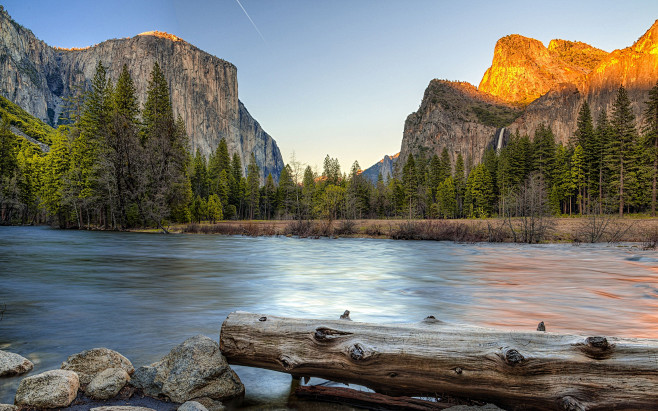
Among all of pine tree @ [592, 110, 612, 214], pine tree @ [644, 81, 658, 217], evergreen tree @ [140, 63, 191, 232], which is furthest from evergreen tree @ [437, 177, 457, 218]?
evergreen tree @ [140, 63, 191, 232]

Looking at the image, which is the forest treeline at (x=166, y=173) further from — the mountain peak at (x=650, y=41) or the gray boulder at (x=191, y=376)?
the mountain peak at (x=650, y=41)

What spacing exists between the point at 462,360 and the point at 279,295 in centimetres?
851

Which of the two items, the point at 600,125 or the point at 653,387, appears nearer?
the point at 653,387

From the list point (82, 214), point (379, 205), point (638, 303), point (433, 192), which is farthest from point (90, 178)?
point (433, 192)

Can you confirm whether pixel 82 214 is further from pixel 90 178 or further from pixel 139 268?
pixel 139 268

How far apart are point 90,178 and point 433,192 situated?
78.3 m

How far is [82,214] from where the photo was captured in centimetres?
5091

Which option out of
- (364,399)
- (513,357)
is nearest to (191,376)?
(364,399)

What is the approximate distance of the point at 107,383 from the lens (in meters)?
4.02

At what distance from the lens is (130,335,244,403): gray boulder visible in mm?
4031

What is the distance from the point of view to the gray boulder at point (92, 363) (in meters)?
4.39

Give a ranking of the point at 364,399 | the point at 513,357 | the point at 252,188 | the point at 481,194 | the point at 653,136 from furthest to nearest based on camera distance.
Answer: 1. the point at 252,188
2. the point at 481,194
3. the point at 653,136
4. the point at 364,399
5. the point at 513,357

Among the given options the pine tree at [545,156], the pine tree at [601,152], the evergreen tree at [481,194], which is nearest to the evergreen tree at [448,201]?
the evergreen tree at [481,194]

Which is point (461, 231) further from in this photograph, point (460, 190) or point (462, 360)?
point (460, 190)
